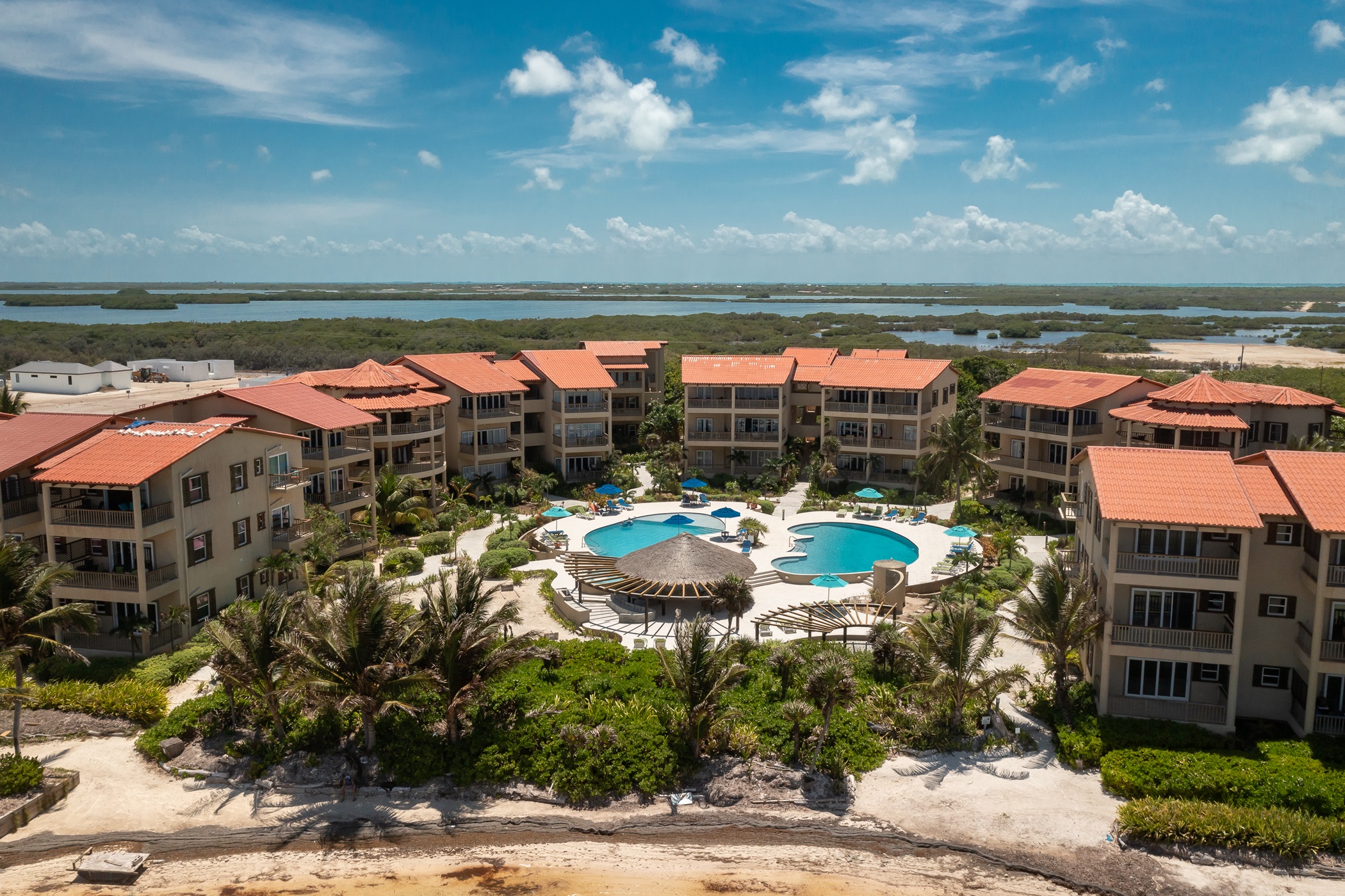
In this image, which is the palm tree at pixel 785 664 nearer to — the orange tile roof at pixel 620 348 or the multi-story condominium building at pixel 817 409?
the multi-story condominium building at pixel 817 409

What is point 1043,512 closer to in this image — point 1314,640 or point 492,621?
point 1314,640

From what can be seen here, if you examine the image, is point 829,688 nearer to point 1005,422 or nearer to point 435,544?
point 435,544

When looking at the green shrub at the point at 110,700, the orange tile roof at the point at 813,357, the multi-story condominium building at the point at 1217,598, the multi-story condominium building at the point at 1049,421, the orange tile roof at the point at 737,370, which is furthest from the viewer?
the orange tile roof at the point at 813,357

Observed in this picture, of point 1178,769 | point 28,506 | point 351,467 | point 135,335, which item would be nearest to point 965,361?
point 351,467

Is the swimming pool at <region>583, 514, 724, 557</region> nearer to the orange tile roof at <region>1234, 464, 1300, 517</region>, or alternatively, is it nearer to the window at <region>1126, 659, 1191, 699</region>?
the window at <region>1126, 659, 1191, 699</region>

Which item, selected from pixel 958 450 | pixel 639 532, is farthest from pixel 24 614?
pixel 958 450

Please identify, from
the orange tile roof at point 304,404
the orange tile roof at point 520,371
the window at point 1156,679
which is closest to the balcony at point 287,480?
the orange tile roof at point 304,404
